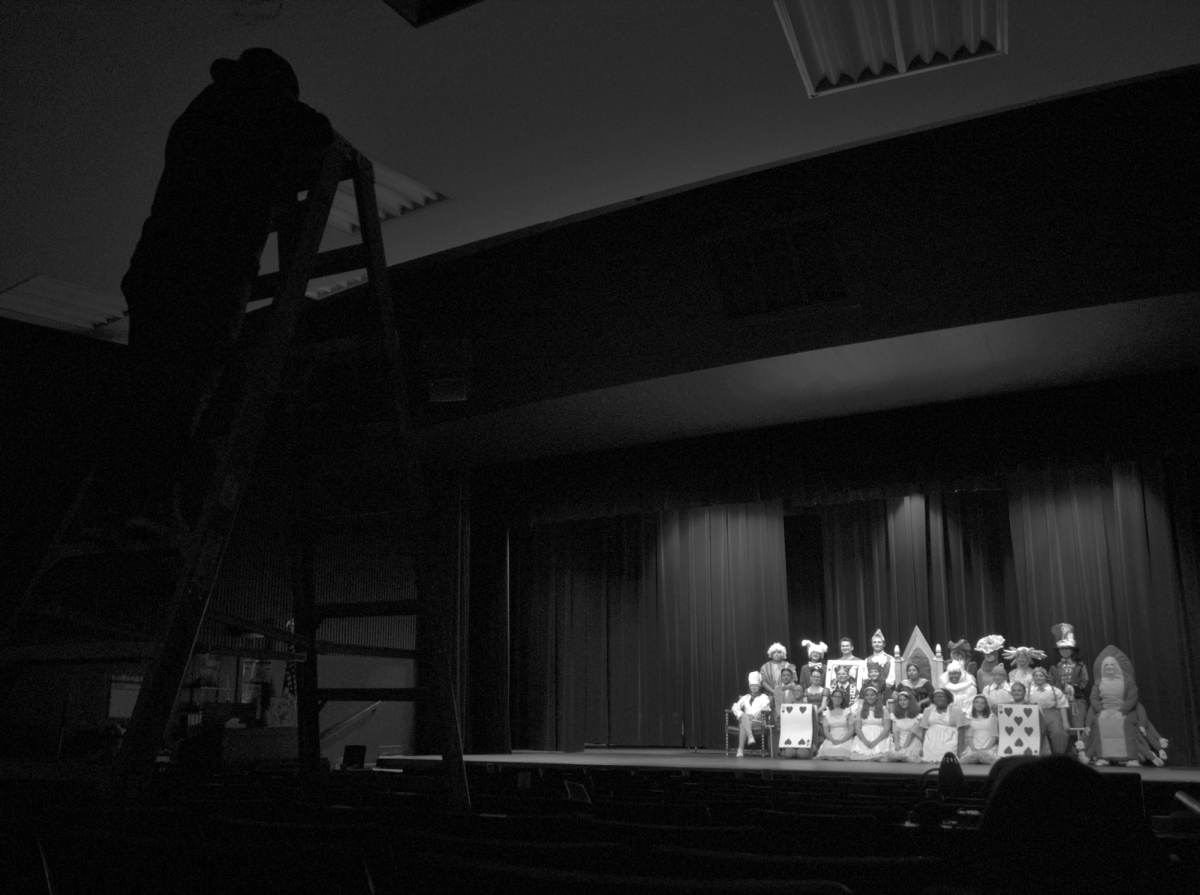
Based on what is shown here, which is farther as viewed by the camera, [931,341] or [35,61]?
[931,341]

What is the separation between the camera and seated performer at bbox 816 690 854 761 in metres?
9.73

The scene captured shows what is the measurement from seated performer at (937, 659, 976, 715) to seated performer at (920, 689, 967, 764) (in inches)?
7.1

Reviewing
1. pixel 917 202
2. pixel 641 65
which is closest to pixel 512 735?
pixel 917 202

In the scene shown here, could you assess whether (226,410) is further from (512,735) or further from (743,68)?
(512,735)

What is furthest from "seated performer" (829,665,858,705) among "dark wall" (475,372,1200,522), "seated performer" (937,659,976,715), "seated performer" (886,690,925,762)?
"dark wall" (475,372,1200,522)

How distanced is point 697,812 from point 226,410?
1.80 meters

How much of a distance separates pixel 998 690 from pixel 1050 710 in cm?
48

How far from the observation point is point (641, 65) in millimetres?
4883

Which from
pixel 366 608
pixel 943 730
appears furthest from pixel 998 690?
pixel 366 608

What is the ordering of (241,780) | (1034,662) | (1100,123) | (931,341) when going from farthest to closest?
(1034,662) → (931,341) → (1100,123) → (241,780)

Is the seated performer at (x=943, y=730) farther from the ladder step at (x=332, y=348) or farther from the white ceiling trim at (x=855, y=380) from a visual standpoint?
the ladder step at (x=332, y=348)

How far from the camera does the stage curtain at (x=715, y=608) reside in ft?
40.0

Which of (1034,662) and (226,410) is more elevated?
(226,410)

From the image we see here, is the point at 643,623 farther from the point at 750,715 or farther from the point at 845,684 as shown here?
the point at 845,684
